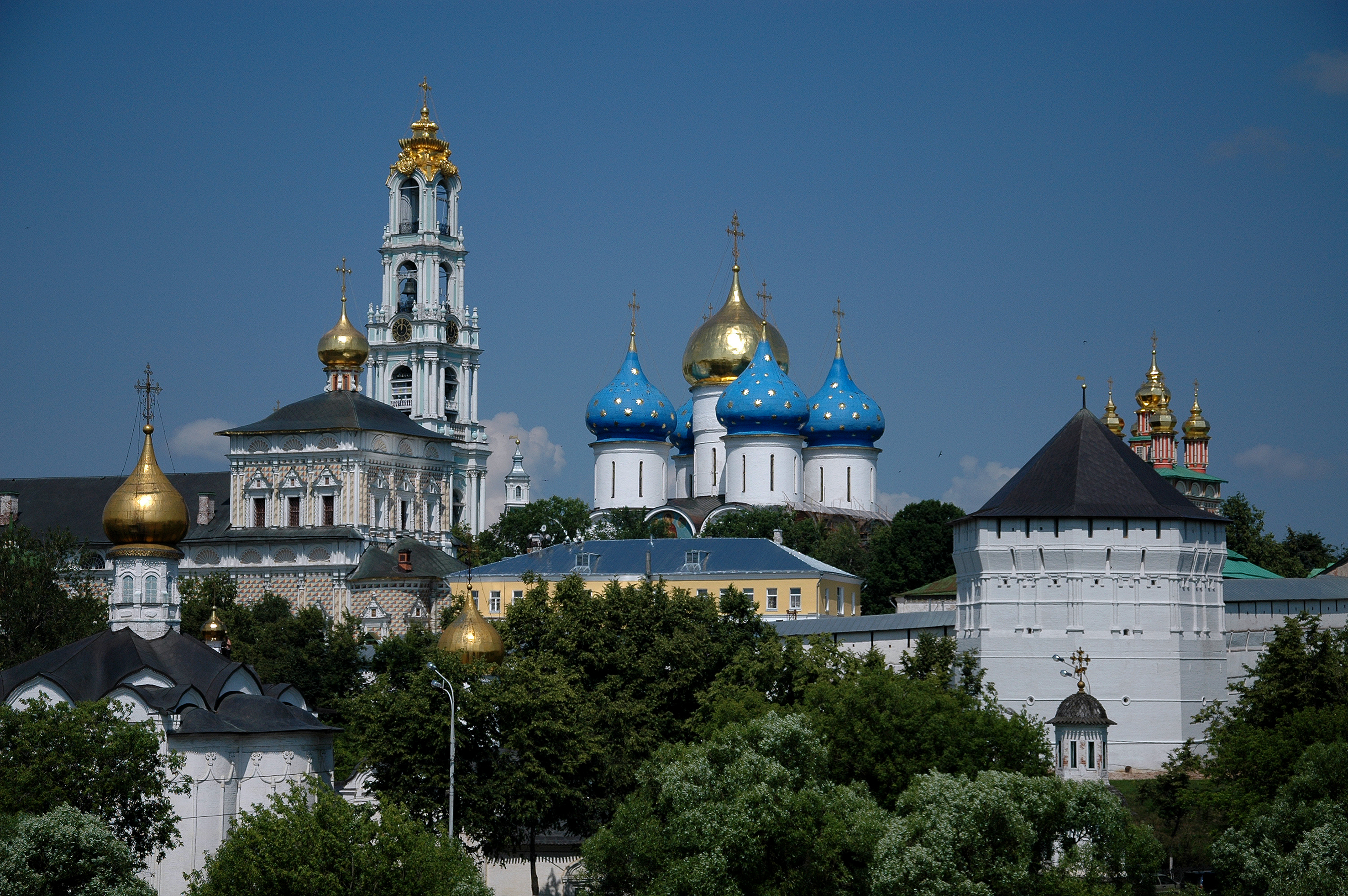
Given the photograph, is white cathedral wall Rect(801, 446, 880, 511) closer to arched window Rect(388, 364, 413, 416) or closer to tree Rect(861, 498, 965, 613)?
tree Rect(861, 498, 965, 613)

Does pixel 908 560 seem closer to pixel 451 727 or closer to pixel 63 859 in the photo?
pixel 451 727

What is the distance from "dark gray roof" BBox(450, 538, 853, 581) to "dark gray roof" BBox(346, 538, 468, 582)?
12.5ft

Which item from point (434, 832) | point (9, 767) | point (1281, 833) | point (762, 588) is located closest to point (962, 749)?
point (1281, 833)

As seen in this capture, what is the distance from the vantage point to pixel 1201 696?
152ft

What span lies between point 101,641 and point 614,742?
1040cm

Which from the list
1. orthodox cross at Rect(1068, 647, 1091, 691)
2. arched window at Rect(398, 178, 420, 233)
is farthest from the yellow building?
arched window at Rect(398, 178, 420, 233)

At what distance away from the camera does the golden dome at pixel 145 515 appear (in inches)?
1703

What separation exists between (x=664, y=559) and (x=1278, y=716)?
1039 inches

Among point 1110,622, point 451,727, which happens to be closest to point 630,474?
point 1110,622

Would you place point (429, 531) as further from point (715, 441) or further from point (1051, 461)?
point (1051, 461)

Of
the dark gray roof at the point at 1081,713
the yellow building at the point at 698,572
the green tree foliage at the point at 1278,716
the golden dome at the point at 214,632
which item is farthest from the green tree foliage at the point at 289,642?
the green tree foliage at the point at 1278,716

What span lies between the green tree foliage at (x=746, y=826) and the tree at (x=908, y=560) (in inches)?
1347

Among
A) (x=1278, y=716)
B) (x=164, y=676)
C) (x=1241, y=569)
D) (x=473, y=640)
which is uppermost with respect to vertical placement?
(x=1241, y=569)

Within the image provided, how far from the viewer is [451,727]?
122ft
